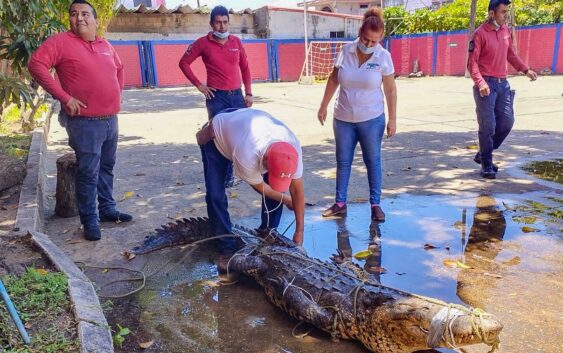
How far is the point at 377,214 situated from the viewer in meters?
4.47

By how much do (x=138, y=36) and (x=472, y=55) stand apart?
22.6 meters

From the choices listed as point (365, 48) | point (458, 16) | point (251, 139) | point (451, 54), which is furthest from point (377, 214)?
point (458, 16)

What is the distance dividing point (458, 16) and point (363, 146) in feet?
76.9

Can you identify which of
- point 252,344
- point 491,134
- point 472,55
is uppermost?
point 472,55

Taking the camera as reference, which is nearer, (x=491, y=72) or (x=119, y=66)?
(x=119, y=66)

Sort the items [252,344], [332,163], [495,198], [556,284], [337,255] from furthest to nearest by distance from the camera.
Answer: [332,163]
[495,198]
[337,255]
[556,284]
[252,344]

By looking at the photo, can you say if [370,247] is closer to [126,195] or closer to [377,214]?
[377,214]

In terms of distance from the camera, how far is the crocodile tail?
3.98 meters

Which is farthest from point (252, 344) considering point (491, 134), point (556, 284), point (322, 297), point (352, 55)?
point (491, 134)

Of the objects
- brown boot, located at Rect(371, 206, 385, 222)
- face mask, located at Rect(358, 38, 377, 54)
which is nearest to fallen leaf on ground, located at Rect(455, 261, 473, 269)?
brown boot, located at Rect(371, 206, 385, 222)

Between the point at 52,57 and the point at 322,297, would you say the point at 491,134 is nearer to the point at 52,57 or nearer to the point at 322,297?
the point at 322,297

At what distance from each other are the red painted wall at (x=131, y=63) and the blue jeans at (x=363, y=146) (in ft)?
71.2

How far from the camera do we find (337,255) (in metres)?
3.70

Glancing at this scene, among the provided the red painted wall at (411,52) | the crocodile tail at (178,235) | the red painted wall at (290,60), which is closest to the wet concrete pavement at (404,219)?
the crocodile tail at (178,235)
